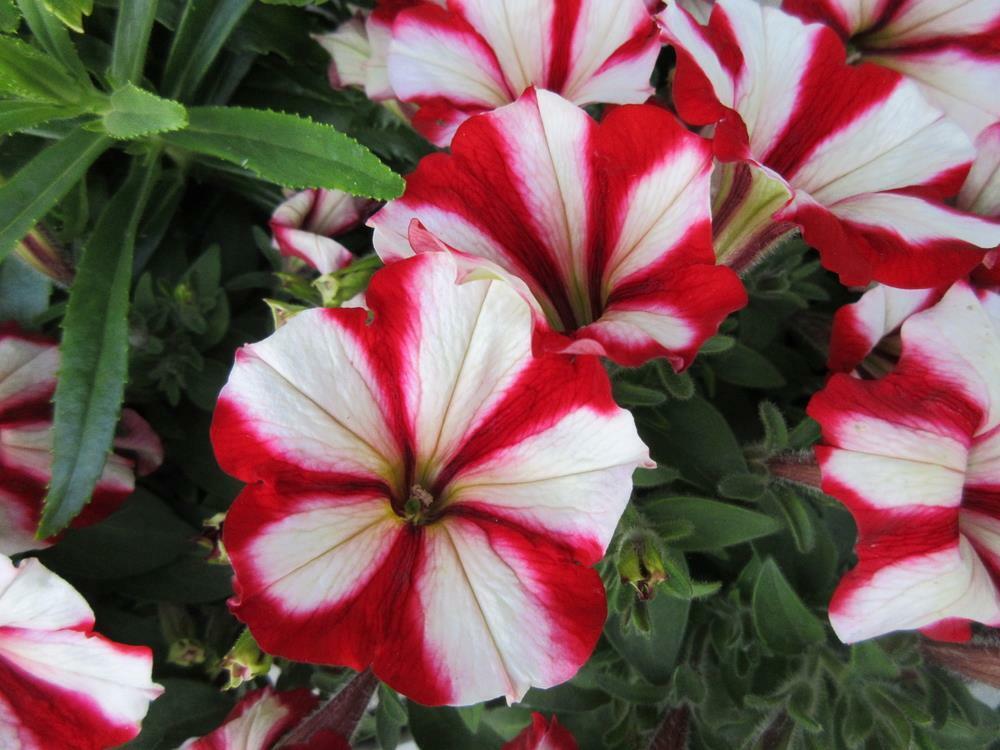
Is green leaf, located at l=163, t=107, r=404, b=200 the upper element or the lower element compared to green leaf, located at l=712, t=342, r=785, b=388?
upper

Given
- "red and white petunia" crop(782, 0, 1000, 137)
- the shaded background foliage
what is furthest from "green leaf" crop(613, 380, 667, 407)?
"red and white petunia" crop(782, 0, 1000, 137)

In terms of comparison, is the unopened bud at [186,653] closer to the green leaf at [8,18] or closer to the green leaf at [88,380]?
the green leaf at [88,380]

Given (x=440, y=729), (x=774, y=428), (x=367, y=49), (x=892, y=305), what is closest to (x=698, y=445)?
(x=774, y=428)

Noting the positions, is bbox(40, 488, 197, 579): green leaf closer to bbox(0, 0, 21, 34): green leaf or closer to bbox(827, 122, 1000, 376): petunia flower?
bbox(0, 0, 21, 34): green leaf

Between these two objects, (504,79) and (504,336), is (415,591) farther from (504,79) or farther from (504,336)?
(504,79)

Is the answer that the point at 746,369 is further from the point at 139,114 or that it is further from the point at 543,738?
the point at 139,114

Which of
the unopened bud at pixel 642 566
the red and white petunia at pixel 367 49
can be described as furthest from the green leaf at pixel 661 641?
the red and white petunia at pixel 367 49

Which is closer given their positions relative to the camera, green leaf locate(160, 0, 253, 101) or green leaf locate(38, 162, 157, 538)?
green leaf locate(38, 162, 157, 538)
